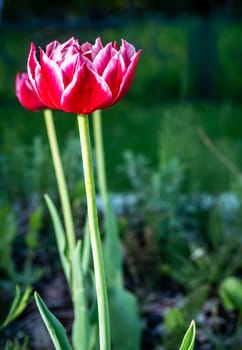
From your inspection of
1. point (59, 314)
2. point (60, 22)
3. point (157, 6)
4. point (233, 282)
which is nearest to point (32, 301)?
point (59, 314)

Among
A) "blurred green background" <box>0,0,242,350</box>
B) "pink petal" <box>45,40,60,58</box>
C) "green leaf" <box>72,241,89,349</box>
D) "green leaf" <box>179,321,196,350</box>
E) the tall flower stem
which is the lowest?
"blurred green background" <box>0,0,242,350</box>

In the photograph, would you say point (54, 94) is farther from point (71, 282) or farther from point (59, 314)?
point (59, 314)

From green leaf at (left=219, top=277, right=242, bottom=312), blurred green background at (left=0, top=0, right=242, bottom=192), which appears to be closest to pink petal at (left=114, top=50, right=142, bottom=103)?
green leaf at (left=219, top=277, right=242, bottom=312)

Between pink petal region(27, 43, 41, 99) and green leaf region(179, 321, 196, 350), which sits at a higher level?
pink petal region(27, 43, 41, 99)

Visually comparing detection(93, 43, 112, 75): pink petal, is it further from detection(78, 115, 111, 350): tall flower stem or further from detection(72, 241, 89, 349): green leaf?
detection(72, 241, 89, 349): green leaf

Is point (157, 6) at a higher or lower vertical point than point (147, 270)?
lower

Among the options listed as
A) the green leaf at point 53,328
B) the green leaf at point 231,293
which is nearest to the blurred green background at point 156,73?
the green leaf at point 231,293

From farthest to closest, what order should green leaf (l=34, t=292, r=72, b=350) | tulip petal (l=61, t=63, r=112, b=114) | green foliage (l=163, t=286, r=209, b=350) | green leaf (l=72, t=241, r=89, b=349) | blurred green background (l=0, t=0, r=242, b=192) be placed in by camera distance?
blurred green background (l=0, t=0, r=242, b=192) < green foliage (l=163, t=286, r=209, b=350) < green leaf (l=72, t=241, r=89, b=349) < green leaf (l=34, t=292, r=72, b=350) < tulip petal (l=61, t=63, r=112, b=114)
